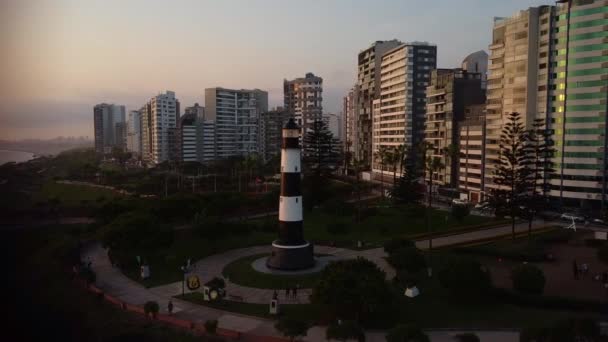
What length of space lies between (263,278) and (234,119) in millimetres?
110803

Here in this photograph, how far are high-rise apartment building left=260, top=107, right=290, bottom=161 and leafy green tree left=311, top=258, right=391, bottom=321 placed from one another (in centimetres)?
11183

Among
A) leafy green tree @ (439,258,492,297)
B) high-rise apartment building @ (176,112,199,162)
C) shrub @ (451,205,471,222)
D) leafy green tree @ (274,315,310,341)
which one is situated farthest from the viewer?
high-rise apartment building @ (176,112,199,162)

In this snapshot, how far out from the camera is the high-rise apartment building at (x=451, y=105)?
259ft

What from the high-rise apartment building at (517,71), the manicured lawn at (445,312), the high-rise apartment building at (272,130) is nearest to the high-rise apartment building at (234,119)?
the high-rise apartment building at (272,130)

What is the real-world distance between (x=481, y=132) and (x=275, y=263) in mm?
51002

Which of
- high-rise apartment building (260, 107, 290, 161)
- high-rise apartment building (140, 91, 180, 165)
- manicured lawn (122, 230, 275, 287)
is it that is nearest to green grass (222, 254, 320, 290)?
manicured lawn (122, 230, 275, 287)

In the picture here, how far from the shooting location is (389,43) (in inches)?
4242

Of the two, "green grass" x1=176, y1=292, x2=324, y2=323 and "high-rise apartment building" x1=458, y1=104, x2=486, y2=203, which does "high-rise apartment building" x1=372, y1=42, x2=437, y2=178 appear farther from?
"green grass" x1=176, y1=292, x2=324, y2=323

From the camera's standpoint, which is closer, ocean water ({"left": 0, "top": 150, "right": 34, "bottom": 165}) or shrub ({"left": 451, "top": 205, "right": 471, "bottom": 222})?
ocean water ({"left": 0, "top": 150, "right": 34, "bottom": 165})

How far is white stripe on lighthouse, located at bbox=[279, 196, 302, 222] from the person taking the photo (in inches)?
1200

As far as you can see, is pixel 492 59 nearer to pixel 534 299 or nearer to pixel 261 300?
pixel 534 299

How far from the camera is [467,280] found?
23.9 metres

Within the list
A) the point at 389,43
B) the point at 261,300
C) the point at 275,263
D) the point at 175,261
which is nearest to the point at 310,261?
the point at 275,263

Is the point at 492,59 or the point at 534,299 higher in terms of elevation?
the point at 492,59
